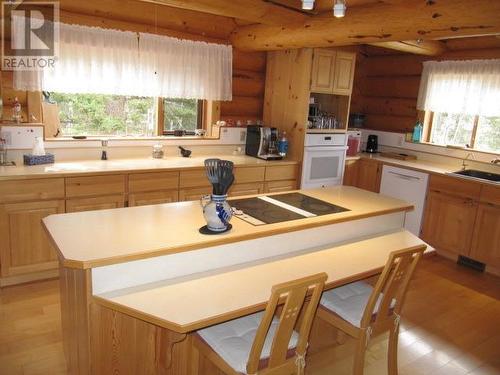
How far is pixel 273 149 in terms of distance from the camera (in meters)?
4.62

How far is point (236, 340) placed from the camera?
1.86m

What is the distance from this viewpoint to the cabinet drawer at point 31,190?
9.89 feet

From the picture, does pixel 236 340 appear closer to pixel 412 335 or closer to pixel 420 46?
pixel 412 335

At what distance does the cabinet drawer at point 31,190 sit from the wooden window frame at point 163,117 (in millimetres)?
1433

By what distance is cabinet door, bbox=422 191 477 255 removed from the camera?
4.11 m

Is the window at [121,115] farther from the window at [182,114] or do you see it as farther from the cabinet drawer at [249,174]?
the cabinet drawer at [249,174]

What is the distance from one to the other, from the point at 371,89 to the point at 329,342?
13.2 feet

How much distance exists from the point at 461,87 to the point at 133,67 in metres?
3.59

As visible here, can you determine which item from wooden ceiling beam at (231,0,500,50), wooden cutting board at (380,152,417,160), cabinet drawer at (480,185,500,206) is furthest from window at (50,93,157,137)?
cabinet drawer at (480,185,500,206)

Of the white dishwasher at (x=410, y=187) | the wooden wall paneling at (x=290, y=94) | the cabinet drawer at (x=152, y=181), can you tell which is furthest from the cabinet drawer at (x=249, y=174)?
the white dishwasher at (x=410, y=187)

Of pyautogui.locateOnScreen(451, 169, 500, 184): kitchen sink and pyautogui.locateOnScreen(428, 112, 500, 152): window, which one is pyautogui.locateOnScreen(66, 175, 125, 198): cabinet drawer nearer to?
pyautogui.locateOnScreen(451, 169, 500, 184): kitchen sink

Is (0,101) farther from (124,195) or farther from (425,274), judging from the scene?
(425,274)

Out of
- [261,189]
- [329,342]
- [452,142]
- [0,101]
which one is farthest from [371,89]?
[0,101]

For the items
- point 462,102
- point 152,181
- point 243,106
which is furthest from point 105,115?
point 462,102
